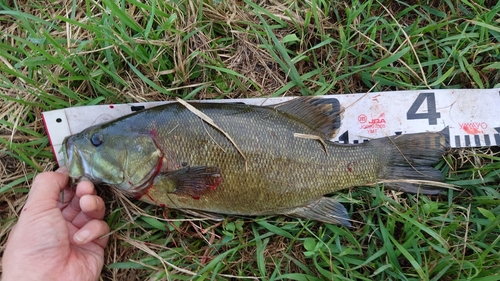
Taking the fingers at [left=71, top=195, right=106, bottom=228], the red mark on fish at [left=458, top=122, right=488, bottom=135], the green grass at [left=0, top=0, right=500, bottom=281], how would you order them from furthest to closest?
the red mark on fish at [left=458, top=122, right=488, bottom=135]
the green grass at [left=0, top=0, right=500, bottom=281]
the fingers at [left=71, top=195, right=106, bottom=228]

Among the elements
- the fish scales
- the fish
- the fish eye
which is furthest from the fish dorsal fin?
the fish eye

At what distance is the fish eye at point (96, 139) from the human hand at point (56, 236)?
1.00 ft

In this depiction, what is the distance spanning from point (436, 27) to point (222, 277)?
108 inches

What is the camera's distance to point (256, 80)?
11.0 feet

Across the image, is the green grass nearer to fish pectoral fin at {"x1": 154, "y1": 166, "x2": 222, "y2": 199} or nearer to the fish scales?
the fish scales

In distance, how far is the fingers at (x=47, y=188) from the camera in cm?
284

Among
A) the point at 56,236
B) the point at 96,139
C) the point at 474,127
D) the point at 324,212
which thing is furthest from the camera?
the point at 474,127

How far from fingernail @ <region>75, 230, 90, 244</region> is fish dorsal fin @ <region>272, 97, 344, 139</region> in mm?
1738

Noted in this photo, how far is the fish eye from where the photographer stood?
285 centimetres

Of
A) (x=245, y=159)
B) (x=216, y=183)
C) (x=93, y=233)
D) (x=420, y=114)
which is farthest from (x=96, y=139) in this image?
(x=420, y=114)

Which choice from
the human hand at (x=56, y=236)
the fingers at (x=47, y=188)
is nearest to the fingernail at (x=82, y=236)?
the human hand at (x=56, y=236)

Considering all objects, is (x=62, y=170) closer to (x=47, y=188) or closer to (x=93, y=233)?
(x=47, y=188)

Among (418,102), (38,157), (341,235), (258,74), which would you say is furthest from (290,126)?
(38,157)

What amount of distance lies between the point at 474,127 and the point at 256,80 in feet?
6.26
